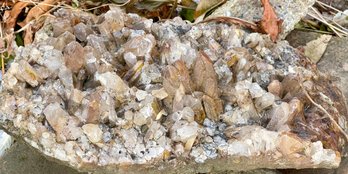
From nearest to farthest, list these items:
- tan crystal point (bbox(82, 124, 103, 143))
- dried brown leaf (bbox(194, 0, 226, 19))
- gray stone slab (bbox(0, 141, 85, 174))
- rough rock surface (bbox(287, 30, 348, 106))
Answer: tan crystal point (bbox(82, 124, 103, 143))
gray stone slab (bbox(0, 141, 85, 174))
rough rock surface (bbox(287, 30, 348, 106))
dried brown leaf (bbox(194, 0, 226, 19))

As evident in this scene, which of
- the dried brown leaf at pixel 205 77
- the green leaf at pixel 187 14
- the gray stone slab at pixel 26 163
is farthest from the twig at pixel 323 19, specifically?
the gray stone slab at pixel 26 163

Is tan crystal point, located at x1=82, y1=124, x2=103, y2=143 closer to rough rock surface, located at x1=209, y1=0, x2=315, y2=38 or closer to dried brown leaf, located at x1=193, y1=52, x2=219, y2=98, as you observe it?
dried brown leaf, located at x1=193, y1=52, x2=219, y2=98

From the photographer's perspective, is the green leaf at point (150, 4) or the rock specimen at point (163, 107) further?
the green leaf at point (150, 4)

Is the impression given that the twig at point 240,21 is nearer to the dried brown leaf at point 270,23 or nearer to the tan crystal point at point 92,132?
the dried brown leaf at point 270,23

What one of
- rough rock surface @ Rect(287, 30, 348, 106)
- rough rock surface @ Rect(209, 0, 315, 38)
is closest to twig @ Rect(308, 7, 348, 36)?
rough rock surface @ Rect(287, 30, 348, 106)

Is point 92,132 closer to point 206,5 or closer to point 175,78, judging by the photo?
point 175,78

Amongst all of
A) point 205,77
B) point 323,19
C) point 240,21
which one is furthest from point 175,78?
point 323,19

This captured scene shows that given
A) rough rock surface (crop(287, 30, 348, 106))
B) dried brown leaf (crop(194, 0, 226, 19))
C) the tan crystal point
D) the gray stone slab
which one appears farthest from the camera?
dried brown leaf (crop(194, 0, 226, 19))
